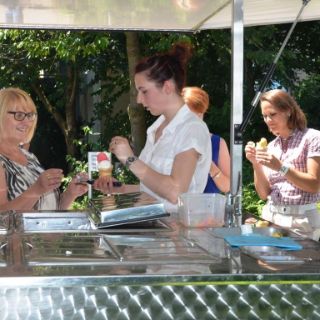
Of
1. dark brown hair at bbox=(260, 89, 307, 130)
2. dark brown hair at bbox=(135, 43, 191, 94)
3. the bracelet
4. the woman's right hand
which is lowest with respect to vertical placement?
the bracelet

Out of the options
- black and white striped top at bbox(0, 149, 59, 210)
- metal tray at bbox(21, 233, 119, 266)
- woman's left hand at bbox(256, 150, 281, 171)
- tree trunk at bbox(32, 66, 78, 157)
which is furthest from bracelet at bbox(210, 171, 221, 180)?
tree trunk at bbox(32, 66, 78, 157)

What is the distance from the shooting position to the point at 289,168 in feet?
11.9

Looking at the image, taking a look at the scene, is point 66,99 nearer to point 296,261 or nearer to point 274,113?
point 274,113

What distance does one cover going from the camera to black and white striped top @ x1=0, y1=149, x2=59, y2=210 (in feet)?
10.6

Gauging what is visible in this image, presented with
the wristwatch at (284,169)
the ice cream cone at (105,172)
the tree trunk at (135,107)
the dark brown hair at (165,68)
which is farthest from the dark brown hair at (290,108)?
the tree trunk at (135,107)

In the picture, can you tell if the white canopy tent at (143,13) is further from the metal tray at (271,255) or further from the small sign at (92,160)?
the metal tray at (271,255)

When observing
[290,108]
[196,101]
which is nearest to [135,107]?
[196,101]

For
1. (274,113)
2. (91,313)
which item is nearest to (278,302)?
(91,313)

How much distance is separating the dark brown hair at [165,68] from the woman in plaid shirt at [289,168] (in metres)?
0.85

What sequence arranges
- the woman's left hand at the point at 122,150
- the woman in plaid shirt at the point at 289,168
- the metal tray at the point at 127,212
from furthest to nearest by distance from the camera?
the woman in plaid shirt at the point at 289,168
the woman's left hand at the point at 122,150
the metal tray at the point at 127,212

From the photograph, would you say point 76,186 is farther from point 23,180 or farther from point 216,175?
point 216,175

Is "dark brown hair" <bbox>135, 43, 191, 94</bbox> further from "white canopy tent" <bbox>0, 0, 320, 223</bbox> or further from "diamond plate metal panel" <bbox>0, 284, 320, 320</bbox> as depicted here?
"diamond plate metal panel" <bbox>0, 284, 320, 320</bbox>

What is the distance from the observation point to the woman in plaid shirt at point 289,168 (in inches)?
143

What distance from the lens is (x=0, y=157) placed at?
3.28 m
